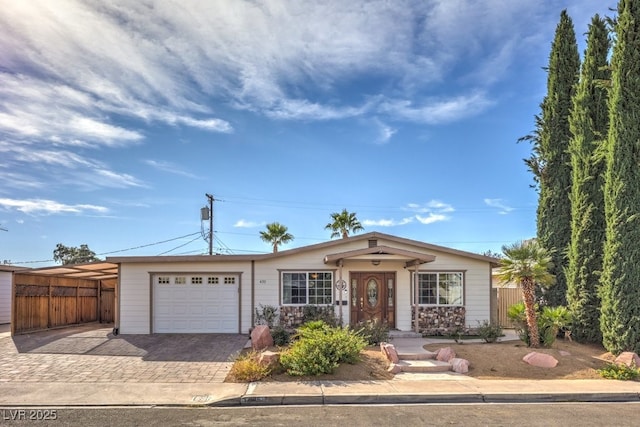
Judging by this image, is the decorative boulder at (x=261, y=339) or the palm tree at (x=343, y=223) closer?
the decorative boulder at (x=261, y=339)

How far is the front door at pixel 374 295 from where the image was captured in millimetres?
17078

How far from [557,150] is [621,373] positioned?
8580 millimetres

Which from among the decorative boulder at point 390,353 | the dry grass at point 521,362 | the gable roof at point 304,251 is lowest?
the dry grass at point 521,362

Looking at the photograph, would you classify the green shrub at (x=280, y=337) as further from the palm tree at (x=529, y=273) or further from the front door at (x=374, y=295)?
the palm tree at (x=529, y=273)

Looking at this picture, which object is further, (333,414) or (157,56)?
(157,56)

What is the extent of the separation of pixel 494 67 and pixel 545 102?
3.84m

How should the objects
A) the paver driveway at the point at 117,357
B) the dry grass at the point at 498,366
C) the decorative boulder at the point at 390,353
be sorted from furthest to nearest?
the decorative boulder at the point at 390,353 → the paver driveway at the point at 117,357 → the dry grass at the point at 498,366

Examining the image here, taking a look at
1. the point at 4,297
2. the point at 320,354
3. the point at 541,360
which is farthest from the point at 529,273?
the point at 4,297

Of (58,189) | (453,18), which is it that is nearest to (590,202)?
(453,18)

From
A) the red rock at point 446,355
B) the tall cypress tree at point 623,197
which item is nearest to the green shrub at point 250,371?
the red rock at point 446,355

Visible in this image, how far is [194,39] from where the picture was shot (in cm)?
1257

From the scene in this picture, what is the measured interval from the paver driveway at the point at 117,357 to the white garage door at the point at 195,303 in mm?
588

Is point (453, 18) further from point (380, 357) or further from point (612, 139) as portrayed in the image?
point (380, 357)

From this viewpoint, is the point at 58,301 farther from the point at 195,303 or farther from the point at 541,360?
the point at 541,360
